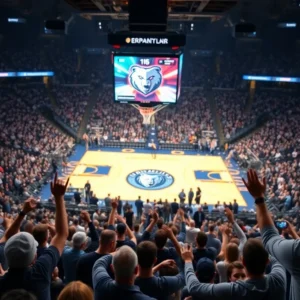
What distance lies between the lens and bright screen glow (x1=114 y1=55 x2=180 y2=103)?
15273mm

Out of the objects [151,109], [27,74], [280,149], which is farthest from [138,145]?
[27,74]

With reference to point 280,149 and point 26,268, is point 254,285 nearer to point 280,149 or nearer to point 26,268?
point 26,268

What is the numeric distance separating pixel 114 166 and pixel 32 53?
54.3 feet

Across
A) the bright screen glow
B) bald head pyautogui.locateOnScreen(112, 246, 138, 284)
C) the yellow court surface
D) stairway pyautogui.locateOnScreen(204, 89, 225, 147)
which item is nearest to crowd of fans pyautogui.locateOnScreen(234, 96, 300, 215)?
stairway pyautogui.locateOnScreen(204, 89, 225, 147)

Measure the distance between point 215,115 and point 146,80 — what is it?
1938 centimetres

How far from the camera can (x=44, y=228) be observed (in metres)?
4.97

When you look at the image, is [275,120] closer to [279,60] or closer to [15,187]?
[279,60]

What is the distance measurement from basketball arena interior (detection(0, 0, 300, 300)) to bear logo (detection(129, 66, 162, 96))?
4 cm

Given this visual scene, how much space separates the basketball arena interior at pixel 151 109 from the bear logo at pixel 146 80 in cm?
4

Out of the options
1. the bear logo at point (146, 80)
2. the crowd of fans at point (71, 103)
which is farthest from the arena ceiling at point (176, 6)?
the crowd of fans at point (71, 103)

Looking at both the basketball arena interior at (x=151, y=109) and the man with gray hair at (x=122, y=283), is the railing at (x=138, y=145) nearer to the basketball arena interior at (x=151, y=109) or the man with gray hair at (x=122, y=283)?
the basketball arena interior at (x=151, y=109)

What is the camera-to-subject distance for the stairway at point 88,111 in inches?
1263

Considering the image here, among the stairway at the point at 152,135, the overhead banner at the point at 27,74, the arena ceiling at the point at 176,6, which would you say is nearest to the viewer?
the arena ceiling at the point at 176,6

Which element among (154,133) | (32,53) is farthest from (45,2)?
(154,133)
